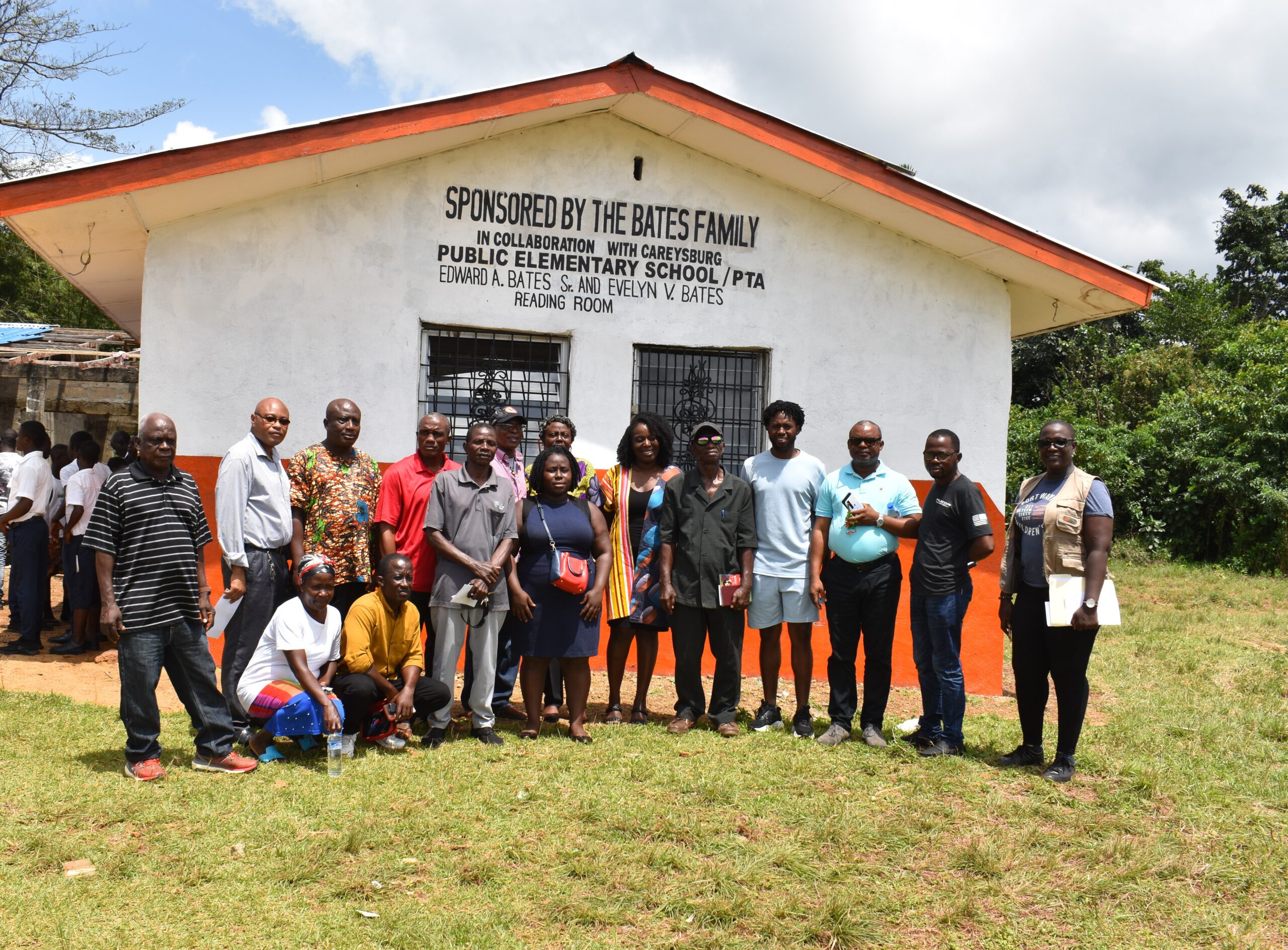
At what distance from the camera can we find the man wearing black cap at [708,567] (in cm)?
567

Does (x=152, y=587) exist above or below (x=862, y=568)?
below

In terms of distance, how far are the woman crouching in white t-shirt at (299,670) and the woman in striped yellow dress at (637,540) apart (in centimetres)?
157

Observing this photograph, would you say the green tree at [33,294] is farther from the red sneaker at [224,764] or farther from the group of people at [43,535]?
the red sneaker at [224,764]

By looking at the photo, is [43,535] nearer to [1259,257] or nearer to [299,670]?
[299,670]

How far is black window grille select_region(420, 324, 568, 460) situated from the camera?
24.3 feet

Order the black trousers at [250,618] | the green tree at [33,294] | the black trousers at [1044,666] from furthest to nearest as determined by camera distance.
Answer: the green tree at [33,294] < the black trousers at [250,618] < the black trousers at [1044,666]

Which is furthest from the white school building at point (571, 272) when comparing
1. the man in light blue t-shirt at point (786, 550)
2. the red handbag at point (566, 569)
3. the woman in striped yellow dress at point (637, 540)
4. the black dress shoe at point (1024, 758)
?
the black dress shoe at point (1024, 758)

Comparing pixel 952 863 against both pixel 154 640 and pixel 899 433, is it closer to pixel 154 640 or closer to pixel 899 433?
pixel 154 640

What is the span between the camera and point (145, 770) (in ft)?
15.2

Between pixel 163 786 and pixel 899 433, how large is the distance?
5.64m

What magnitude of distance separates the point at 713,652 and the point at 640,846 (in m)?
1.87

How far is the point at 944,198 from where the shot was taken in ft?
24.1

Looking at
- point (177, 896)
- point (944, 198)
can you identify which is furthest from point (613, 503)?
point (944, 198)

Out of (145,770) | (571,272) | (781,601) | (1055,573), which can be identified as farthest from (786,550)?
(145,770)
